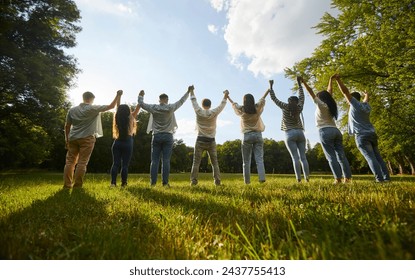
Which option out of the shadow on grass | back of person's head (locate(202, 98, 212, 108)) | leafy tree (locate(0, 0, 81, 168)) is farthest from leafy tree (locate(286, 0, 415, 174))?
leafy tree (locate(0, 0, 81, 168))

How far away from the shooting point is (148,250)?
5.82 ft

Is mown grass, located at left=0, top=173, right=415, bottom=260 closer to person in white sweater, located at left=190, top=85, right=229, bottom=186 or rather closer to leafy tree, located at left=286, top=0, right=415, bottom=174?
person in white sweater, located at left=190, top=85, right=229, bottom=186

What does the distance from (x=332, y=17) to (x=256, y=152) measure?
14268mm

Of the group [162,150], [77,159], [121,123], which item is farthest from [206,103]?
[77,159]

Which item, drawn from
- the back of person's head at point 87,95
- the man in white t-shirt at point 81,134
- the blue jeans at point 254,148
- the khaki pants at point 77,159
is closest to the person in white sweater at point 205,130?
the blue jeans at point 254,148

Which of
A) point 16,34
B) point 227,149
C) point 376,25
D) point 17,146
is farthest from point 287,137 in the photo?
point 227,149

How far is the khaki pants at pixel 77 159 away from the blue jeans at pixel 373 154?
7.38m

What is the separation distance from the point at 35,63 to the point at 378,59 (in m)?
20.8

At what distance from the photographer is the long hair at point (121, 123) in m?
6.72

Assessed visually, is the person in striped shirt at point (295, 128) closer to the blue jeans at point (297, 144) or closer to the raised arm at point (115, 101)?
the blue jeans at point (297, 144)

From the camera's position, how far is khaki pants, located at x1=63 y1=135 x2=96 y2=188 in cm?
615

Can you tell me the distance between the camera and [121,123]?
6734 mm

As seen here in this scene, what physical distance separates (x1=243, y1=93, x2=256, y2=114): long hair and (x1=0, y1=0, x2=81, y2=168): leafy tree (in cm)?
1519
